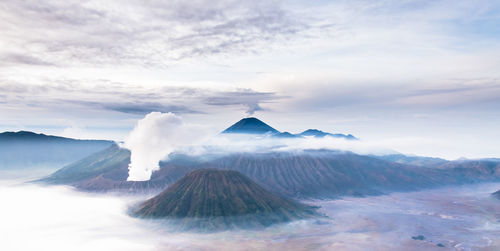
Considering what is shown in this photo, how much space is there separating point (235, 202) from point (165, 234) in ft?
130

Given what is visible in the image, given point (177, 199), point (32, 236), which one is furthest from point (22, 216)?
point (177, 199)

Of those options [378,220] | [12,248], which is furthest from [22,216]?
[378,220]

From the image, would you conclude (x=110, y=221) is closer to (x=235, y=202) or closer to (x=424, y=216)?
(x=235, y=202)

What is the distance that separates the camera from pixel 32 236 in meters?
139

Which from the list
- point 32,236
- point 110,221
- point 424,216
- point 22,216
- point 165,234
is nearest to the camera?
point 32,236

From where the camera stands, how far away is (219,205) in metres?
174

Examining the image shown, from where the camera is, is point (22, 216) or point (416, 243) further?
point (22, 216)

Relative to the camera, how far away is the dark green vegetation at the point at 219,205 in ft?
536

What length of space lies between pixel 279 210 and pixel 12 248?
107 m

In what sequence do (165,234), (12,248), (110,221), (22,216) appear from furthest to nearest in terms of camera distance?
(22,216) → (110,221) → (165,234) → (12,248)

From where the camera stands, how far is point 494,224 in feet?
583

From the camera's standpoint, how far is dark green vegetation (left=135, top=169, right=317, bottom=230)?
163375 mm

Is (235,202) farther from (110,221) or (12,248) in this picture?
(12,248)

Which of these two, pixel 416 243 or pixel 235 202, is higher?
pixel 235 202
